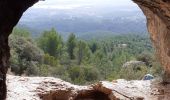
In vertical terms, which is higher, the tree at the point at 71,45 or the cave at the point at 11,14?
the cave at the point at 11,14

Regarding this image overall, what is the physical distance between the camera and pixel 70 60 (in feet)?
137

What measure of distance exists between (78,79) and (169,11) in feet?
79.4

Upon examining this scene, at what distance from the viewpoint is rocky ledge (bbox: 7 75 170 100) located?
11.5 m

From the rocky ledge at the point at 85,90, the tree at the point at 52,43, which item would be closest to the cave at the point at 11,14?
the rocky ledge at the point at 85,90

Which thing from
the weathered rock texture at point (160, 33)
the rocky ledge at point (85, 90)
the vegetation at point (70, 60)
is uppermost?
the weathered rock texture at point (160, 33)

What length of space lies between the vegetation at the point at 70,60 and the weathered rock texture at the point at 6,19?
1481 centimetres

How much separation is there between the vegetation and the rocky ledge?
918cm

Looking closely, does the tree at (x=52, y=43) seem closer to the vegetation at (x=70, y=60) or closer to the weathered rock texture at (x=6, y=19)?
the vegetation at (x=70, y=60)

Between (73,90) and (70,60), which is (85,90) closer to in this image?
(73,90)

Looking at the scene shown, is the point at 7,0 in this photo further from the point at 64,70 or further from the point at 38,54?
the point at 64,70

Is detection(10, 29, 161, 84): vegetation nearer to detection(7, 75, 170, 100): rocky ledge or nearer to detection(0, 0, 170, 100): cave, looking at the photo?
detection(7, 75, 170, 100): rocky ledge

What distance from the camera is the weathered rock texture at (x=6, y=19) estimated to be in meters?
7.24

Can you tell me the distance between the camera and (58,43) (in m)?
40.4

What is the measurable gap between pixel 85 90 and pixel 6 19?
19.2ft
